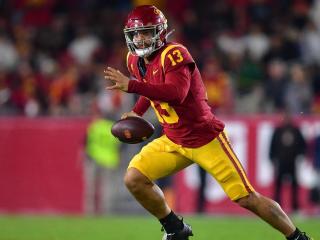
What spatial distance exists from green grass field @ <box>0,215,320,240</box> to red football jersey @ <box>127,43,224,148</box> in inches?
74.7

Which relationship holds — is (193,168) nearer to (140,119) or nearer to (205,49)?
(205,49)

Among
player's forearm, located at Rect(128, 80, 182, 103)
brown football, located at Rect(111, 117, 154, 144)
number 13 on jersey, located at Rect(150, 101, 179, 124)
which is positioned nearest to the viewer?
player's forearm, located at Rect(128, 80, 182, 103)

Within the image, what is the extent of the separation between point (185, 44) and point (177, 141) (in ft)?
24.3

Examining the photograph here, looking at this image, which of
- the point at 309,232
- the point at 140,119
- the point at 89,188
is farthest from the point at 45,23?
the point at 140,119

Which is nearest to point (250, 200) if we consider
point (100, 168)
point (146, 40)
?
point (146, 40)

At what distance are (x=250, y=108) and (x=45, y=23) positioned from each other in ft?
14.4

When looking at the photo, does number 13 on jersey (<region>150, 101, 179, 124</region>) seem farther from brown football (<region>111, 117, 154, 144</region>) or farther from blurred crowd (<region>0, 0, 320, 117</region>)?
blurred crowd (<region>0, 0, 320, 117</region>)

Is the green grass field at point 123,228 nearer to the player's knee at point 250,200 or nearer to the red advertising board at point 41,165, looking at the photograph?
the red advertising board at point 41,165

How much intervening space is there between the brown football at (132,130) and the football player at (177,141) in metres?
0.11

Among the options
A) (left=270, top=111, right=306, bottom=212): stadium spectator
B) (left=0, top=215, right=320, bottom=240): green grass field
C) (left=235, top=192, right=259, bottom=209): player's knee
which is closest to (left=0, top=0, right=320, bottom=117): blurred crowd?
(left=270, top=111, right=306, bottom=212): stadium spectator

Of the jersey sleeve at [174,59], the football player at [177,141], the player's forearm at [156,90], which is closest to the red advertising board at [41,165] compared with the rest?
the football player at [177,141]

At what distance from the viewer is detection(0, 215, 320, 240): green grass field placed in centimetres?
902

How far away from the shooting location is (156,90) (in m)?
6.45

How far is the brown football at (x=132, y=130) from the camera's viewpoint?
23.0ft
